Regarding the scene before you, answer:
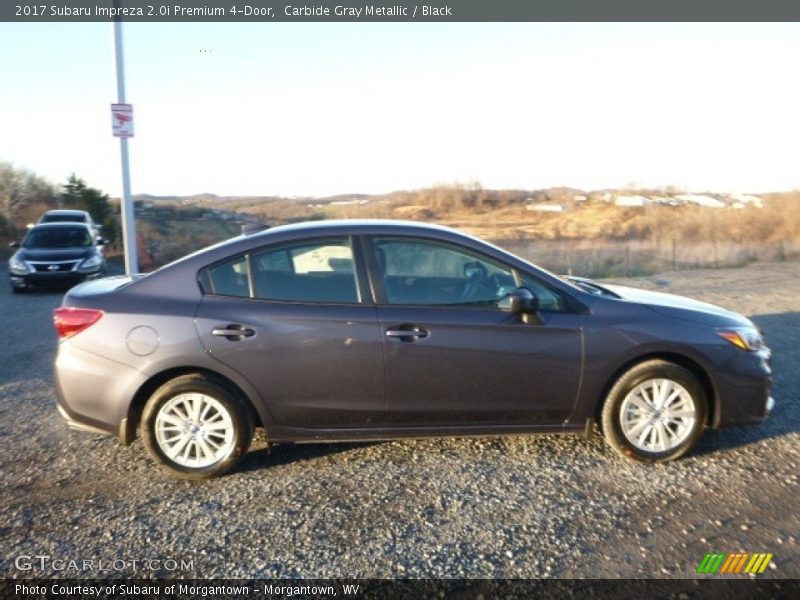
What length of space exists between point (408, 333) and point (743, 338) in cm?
230

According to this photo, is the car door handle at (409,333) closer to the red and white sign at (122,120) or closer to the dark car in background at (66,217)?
the red and white sign at (122,120)

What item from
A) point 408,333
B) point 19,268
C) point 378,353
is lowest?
point 19,268

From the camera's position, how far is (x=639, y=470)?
470 cm

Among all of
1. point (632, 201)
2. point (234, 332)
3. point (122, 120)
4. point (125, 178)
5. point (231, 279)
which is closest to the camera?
point (234, 332)

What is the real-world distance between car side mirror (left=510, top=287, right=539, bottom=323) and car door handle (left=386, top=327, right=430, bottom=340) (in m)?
0.60

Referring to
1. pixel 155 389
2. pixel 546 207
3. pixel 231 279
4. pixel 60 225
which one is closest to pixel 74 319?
pixel 155 389

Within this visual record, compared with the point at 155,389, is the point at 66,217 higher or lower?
higher

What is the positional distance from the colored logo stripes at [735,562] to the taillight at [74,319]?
3.81 metres

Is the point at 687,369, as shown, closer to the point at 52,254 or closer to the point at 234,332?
the point at 234,332

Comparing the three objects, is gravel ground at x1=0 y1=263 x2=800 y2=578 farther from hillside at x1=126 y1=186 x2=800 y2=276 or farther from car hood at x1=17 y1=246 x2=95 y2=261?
hillside at x1=126 y1=186 x2=800 y2=276

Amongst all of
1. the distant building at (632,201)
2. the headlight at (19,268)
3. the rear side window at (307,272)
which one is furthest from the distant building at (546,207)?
the rear side window at (307,272)

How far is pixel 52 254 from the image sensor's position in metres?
14.8

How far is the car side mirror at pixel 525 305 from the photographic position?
4.64m

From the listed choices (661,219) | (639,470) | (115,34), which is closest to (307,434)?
(639,470)
